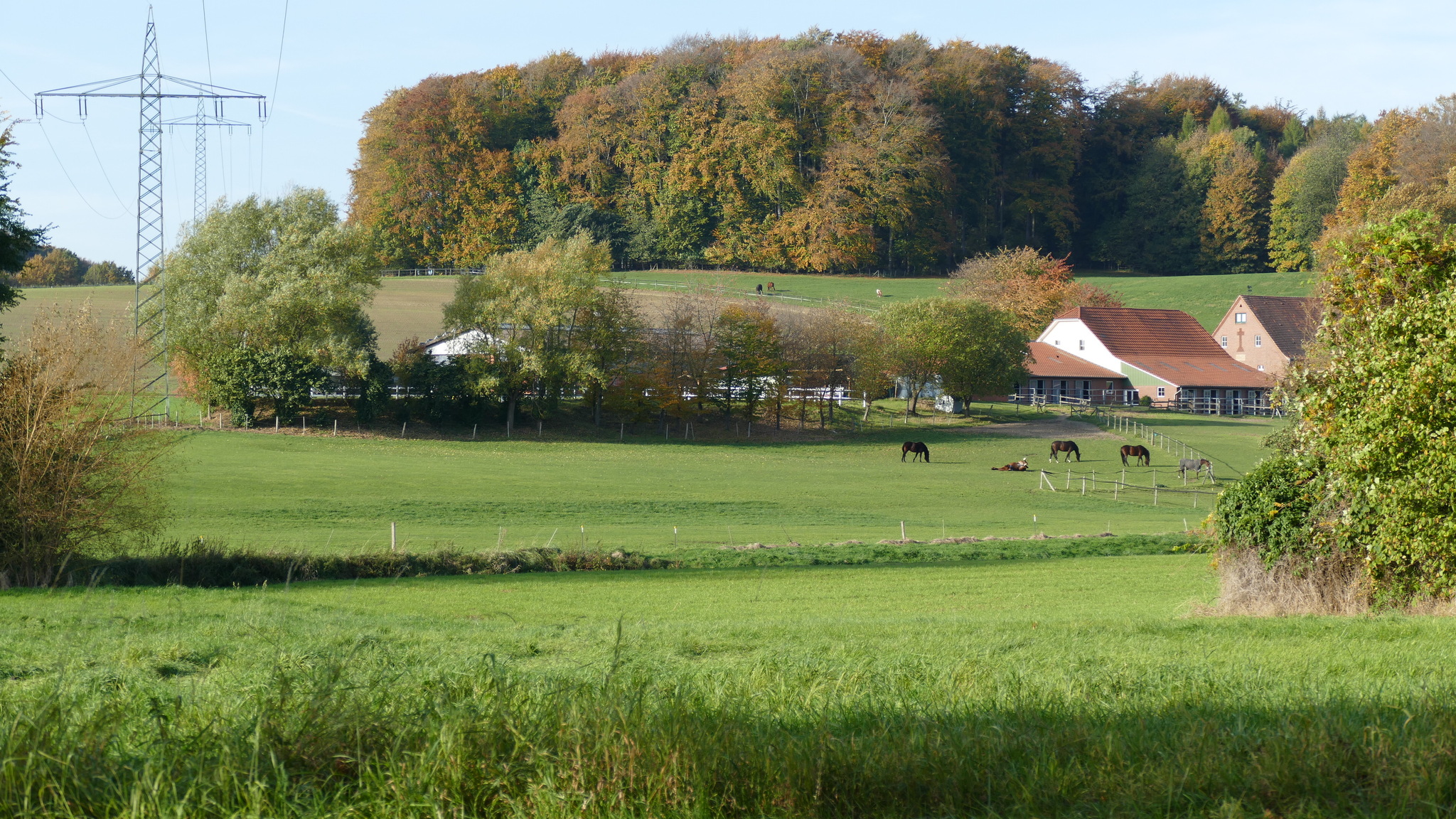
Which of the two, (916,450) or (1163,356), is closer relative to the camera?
(916,450)

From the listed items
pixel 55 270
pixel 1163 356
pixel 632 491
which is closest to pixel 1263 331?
pixel 1163 356

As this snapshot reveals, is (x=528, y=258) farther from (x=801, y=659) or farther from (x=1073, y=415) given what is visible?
(x=801, y=659)

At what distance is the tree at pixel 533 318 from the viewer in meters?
59.1

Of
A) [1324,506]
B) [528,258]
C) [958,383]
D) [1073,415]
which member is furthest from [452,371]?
[1324,506]

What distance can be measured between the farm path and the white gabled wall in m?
16.9

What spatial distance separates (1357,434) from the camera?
1245 centimetres

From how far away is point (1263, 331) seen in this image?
288 feet

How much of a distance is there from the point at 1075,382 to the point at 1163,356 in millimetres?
8819

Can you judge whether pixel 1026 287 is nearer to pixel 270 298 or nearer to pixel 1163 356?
pixel 1163 356

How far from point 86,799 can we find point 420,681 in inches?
83.2

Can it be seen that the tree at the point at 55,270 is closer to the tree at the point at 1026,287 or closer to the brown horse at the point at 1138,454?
the tree at the point at 1026,287

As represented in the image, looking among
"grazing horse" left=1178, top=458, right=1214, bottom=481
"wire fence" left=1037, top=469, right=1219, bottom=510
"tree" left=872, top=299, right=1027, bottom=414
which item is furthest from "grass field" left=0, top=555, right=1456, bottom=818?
"tree" left=872, top=299, right=1027, bottom=414

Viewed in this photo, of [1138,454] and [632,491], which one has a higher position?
[1138,454]

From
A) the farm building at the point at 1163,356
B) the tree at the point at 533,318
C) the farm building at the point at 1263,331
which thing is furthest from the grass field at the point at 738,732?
the farm building at the point at 1263,331
